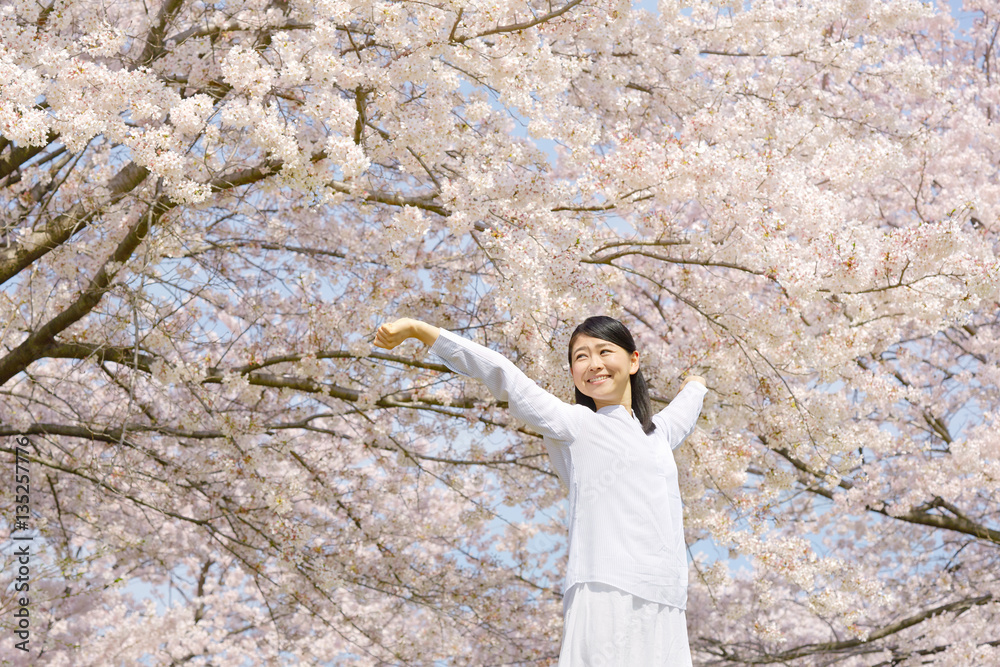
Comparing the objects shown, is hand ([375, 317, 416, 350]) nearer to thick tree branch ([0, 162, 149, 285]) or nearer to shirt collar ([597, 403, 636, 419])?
shirt collar ([597, 403, 636, 419])

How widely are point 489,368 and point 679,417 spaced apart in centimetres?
71

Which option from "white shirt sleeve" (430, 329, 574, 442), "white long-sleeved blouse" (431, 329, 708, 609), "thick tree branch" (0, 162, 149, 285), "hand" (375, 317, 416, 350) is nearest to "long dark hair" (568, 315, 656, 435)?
"white long-sleeved blouse" (431, 329, 708, 609)

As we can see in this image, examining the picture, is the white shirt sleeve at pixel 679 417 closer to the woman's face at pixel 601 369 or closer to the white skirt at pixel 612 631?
the woman's face at pixel 601 369

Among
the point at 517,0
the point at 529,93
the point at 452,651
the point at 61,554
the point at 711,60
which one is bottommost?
the point at 452,651

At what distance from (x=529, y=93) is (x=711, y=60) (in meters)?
3.25

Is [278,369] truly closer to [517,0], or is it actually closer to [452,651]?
[517,0]

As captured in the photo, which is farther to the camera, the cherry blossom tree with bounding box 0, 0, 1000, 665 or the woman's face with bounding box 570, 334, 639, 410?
the cherry blossom tree with bounding box 0, 0, 1000, 665

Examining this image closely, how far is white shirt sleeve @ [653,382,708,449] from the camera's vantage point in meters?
2.75

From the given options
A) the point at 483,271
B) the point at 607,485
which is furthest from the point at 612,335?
the point at 483,271

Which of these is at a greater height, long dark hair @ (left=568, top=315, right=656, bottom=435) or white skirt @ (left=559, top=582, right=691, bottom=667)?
long dark hair @ (left=568, top=315, right=656, bottom=435)

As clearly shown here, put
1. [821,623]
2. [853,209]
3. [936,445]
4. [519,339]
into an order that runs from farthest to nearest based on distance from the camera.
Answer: [821,623], [936,445], [853,209], [519,339]

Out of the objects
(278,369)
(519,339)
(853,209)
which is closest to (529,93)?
(519,339)

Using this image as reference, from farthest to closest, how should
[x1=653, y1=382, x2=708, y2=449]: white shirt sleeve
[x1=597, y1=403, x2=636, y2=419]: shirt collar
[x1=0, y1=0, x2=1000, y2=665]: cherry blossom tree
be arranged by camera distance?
[x1=0, y1=0, x2=1000, y2=665]: cherry blossom tree → [x1=653, y1=382, x2=708, y2=449]: white shirt sleeve → [x1=597, y1=403, x2=636, y2=419]: shirt collar

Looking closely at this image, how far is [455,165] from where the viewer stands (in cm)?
494
